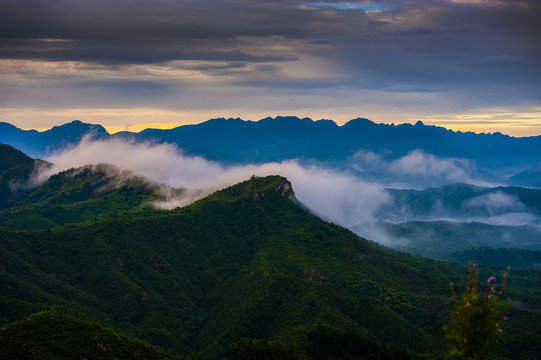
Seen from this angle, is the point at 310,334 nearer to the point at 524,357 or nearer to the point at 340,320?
the point at 340,320

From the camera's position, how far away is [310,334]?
5507 inches

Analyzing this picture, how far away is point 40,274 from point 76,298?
2058 centimetres

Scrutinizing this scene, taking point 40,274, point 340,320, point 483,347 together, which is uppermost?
point 483,347

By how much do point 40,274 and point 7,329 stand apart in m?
90.6

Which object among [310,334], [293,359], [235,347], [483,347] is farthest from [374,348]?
[483,347]

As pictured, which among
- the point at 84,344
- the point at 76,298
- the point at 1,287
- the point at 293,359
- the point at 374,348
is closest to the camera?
the point at 84,344

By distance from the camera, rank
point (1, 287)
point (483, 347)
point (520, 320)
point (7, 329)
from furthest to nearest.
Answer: point (520, 320) < point (1, 287) < point (7, 329) < point (483, 347)

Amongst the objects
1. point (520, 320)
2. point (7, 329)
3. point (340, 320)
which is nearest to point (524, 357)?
point (520, 320)

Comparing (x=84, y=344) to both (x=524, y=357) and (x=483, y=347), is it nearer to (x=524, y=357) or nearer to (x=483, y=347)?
(x=483, y=347)

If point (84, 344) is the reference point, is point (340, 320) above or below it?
below

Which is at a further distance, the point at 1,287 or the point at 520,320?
the point at 520,320

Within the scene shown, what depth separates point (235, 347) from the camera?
4843 inches

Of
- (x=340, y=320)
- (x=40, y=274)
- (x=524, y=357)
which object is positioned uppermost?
(x=40, y=274)

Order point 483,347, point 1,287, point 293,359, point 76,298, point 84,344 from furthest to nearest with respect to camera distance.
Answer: point 76,298 → point 1,287 → point 293,359 → point 84,344 → point 483,347
